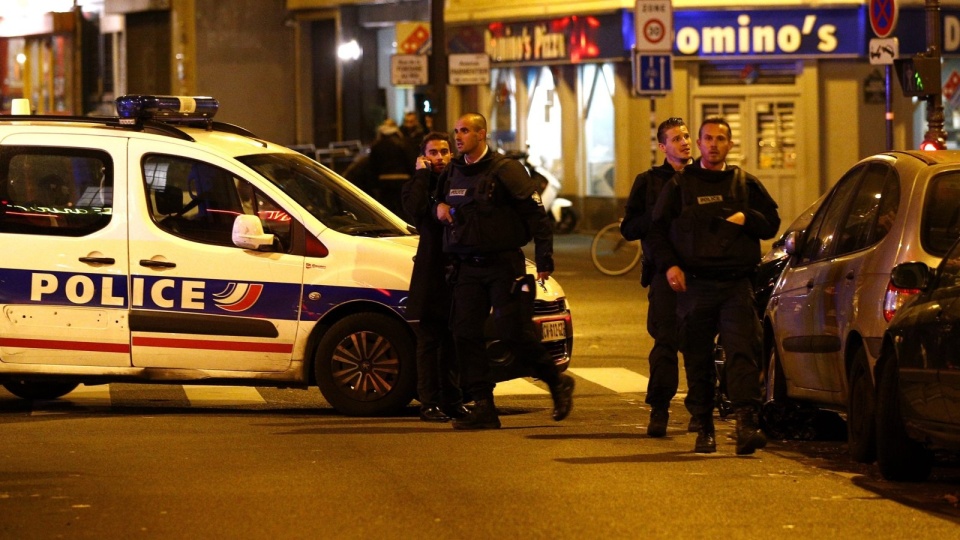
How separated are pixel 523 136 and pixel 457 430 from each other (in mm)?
21918

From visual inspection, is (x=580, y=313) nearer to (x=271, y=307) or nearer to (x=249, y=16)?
(x=271, y=307)

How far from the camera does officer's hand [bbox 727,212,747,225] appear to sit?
8.59 m

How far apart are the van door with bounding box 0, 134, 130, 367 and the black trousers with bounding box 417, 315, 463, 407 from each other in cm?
178

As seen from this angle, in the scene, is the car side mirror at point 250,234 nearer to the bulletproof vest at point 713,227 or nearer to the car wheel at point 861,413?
the bulletproof vest at point 713,227

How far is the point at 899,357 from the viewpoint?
750cm

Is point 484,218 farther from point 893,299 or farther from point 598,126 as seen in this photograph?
point 598,126

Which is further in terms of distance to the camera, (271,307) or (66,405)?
(66,405)

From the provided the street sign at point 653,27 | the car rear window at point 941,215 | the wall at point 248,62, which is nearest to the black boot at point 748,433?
the car rear window at point 941,215

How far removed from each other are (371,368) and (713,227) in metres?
2.52

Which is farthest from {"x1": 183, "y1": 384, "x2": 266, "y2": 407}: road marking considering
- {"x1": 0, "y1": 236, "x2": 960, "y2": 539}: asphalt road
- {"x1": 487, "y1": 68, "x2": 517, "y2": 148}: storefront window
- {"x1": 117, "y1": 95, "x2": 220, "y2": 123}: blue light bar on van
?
{"x1": 487, "y1": 68, "x2": 517, "y2": 148}: storefront window

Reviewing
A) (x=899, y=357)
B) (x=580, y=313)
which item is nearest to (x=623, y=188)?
(x=580, y=313)

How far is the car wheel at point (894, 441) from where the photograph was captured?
7.73m

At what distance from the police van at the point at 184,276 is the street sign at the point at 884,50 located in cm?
853

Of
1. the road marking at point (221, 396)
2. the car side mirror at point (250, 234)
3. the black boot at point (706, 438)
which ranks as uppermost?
the car side mirror at point (250, 234)
